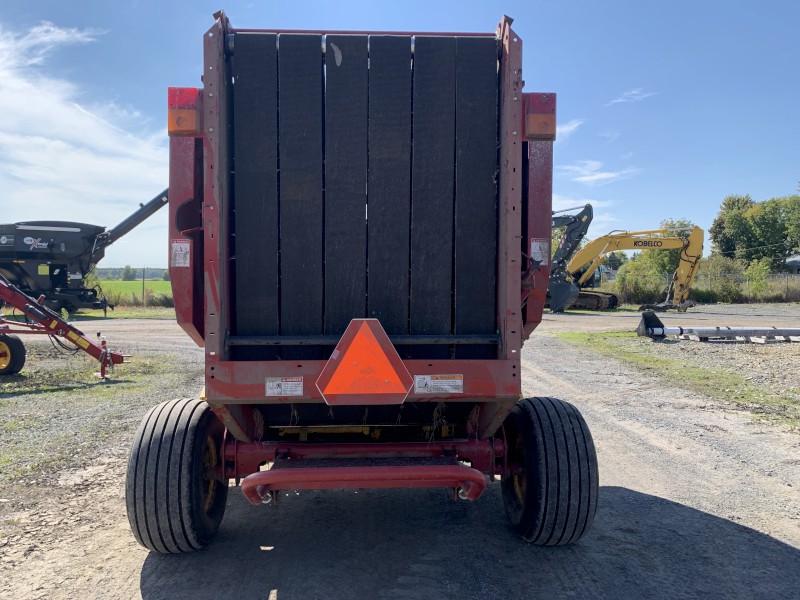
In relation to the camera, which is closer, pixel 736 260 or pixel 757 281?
pixel 757 281

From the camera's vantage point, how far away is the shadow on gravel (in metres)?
3.44

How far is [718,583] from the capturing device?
11.6ft

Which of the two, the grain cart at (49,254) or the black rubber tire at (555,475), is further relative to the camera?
the grain cart at (49,254)

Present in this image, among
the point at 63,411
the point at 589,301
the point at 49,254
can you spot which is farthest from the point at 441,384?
the point at 589,301

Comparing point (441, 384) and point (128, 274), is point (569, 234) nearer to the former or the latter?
point (441, 384)

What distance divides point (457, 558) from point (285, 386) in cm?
159

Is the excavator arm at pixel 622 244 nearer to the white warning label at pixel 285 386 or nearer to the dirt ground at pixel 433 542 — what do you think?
the dirt ground at pixel 433 542

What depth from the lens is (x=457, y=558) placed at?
12.5 feet

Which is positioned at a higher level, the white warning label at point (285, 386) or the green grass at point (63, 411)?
the white warning label at point (285, 386)

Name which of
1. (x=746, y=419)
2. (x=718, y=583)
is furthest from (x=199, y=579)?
(x=746, y=419)

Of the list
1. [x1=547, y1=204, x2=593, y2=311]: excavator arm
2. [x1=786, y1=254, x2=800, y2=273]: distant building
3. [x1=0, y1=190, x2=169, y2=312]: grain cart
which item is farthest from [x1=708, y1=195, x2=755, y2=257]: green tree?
[x1=0, y1=190, x2=169, y2=312]: grain cart

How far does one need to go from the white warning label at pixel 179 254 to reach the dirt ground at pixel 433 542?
5.94 ft

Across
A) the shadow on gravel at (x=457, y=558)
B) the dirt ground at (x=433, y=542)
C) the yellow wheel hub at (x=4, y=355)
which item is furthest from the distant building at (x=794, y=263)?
the yellow wheel hub at (x=4, y=355)

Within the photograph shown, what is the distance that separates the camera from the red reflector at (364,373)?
3.25m
